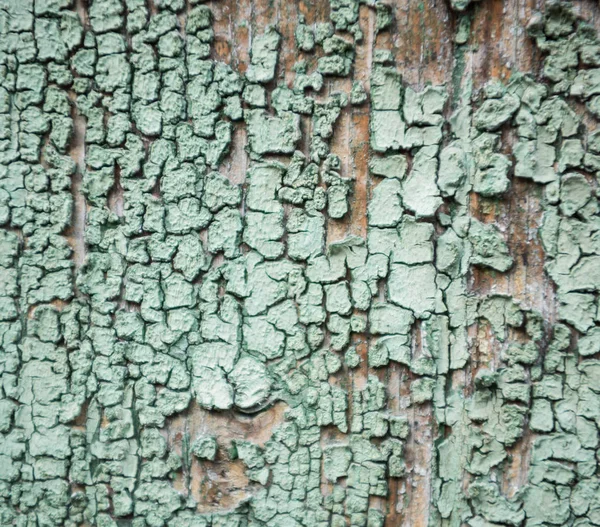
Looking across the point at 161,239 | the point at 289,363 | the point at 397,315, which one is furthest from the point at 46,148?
the point at 397,315

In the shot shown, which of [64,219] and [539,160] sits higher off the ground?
[539,160]

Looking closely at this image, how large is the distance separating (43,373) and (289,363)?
0.54 metres

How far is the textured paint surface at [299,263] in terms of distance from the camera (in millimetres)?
985

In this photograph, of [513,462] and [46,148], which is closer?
[513,462]

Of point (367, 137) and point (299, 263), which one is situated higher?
point (367, 137)

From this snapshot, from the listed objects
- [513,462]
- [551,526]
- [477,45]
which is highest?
[477,45]

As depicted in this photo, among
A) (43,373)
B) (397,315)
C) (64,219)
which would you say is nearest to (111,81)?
(64,219)

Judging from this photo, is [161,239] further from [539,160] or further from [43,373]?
[539,160]

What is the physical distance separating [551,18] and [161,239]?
0.84 metres

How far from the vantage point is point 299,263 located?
1.07 m

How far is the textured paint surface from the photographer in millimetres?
985

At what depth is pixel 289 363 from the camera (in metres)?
1.08

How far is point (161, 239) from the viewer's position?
1103 millimetres

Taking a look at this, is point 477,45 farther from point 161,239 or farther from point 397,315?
point 161,239
